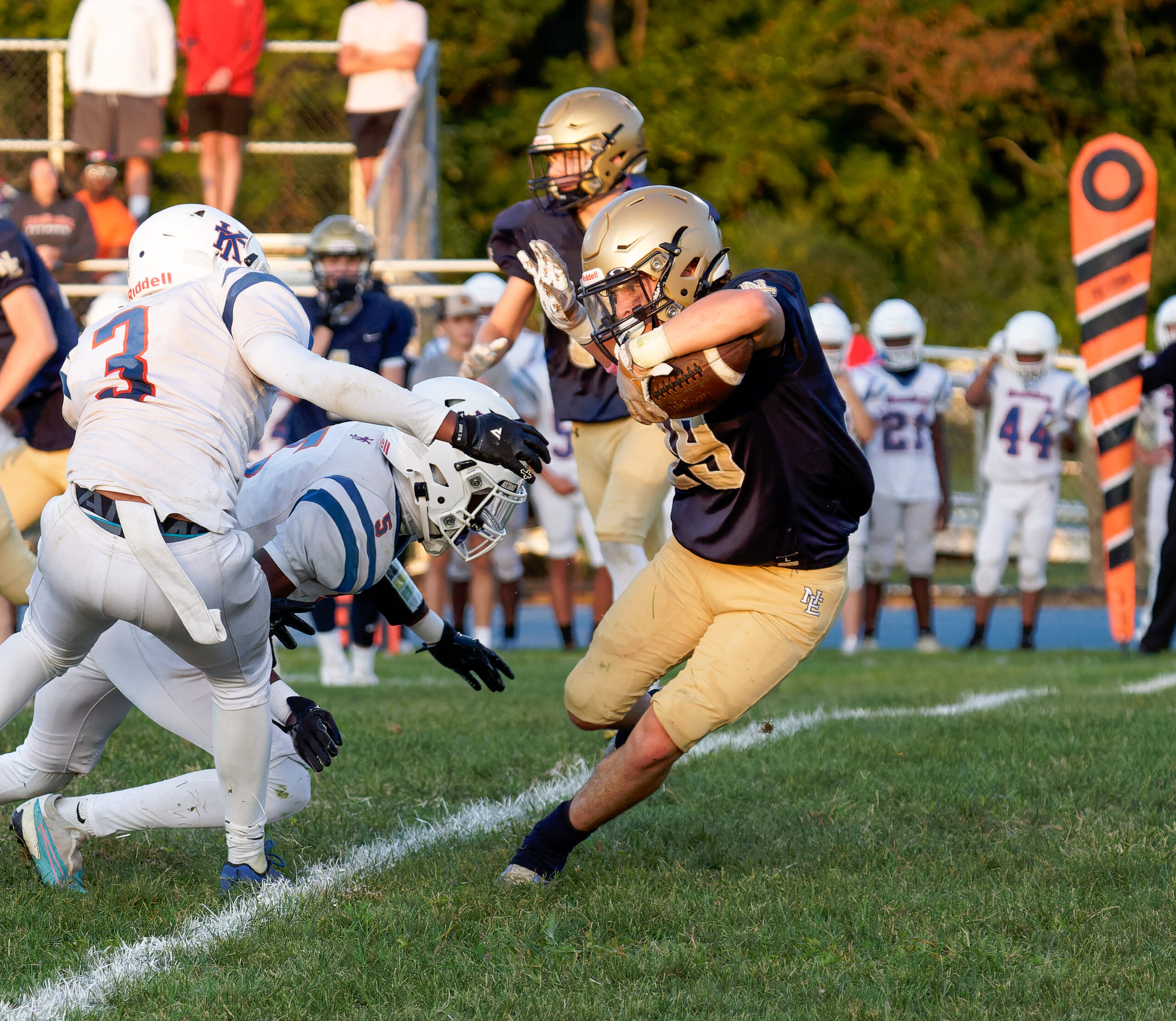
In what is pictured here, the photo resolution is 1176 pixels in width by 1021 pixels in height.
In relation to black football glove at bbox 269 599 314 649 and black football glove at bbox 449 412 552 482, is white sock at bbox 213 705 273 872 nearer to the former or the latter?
black football glove at bbox 269 599 314 649

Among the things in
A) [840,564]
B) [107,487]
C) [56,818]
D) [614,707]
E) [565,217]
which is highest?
[565,217]

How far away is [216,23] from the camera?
1173cm

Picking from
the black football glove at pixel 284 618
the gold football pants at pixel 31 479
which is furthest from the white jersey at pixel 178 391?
the gold football pants at pixel 31 479

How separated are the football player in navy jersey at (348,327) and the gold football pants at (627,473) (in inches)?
94.0

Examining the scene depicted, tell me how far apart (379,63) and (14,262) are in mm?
7143

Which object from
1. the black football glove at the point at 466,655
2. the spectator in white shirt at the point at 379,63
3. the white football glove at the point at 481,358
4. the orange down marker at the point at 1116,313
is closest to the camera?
the black football glove at the point at 466,655

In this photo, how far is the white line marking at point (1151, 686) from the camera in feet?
23.0

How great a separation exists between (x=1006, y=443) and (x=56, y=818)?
8260 mm

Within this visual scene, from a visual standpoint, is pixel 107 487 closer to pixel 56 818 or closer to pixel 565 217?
pixel 56 818

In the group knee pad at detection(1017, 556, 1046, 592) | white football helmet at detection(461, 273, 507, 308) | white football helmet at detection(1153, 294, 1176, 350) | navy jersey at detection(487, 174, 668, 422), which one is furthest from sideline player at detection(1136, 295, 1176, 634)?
navy jersey at detection(487, 174, 668, 422)

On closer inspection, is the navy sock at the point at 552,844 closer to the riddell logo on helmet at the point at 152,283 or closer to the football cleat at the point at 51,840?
the football cleat at the point at 51,840

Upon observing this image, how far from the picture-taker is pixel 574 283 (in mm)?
5273

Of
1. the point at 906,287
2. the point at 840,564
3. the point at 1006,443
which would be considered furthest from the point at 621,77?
the point at 840,564

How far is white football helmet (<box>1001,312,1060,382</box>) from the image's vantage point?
1070cm
